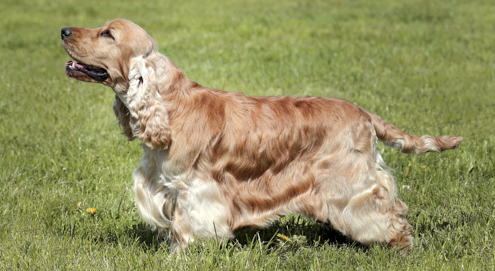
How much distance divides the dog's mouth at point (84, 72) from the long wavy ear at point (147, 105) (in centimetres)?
25

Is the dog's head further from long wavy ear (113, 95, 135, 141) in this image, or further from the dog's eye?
long wavy ear (113, 95, 135, 141)

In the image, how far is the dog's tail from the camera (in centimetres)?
425

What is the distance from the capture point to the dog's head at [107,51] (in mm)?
3906

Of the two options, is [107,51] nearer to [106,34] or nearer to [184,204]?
[106,34]

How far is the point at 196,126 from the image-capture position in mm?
3949

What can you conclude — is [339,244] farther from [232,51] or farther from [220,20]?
[220,20]

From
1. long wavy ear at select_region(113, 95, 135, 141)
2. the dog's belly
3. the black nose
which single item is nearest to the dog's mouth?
the black nose

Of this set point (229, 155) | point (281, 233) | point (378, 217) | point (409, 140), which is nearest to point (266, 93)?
point (281, 233)

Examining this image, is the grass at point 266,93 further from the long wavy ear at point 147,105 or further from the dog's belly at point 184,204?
the long wavy ear at point 147,105

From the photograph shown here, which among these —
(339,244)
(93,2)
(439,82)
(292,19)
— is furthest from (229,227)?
(93,2)

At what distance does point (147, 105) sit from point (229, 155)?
0.74 m

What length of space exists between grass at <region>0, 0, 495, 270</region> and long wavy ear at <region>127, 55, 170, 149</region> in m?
0.88

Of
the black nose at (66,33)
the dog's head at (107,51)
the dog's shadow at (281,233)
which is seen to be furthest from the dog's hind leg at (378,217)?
the black nose at (66,33)

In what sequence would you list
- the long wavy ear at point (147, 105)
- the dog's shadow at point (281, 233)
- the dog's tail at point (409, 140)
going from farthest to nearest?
the dog's shadow at point (281, 233), the dog's tail at point (409, 140), the long wavy ear at point (147, 105)
